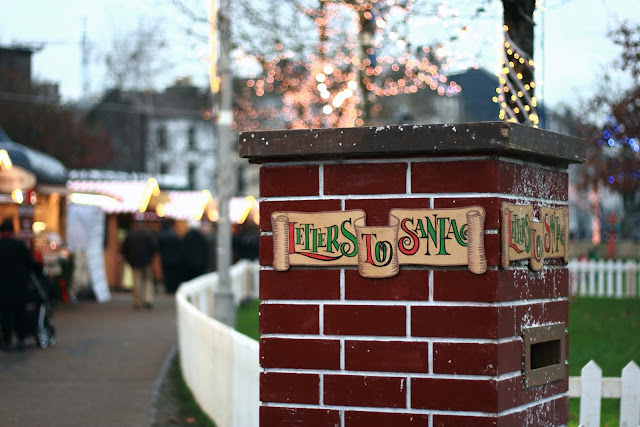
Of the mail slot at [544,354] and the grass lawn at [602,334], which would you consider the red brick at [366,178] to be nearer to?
the mail slot at [544,354]

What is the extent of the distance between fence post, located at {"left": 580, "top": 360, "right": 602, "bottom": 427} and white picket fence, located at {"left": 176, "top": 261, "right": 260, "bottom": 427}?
1.88 m

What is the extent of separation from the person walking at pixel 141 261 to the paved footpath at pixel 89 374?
1.91 m

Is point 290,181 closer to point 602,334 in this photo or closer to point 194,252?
point 602,334

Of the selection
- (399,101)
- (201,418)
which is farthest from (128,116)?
(201,418)

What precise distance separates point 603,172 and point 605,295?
8.51 m

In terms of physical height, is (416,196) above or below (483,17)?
below

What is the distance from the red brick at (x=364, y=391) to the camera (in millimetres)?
3197

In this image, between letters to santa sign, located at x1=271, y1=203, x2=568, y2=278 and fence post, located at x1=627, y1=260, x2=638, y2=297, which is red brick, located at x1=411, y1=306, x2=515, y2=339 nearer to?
letters to santa sign, located at x1=271, y1=203, x2=568, y2=278

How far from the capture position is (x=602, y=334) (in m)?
13.9

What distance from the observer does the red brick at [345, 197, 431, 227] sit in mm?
3197

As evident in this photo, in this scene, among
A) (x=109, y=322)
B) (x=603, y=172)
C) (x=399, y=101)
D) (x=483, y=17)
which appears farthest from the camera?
(x=399, y=101)

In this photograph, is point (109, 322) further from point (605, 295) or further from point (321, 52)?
point (605, 295)

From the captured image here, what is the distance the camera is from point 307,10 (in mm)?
14289

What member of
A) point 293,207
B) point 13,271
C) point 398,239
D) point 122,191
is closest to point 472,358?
point 398,239
